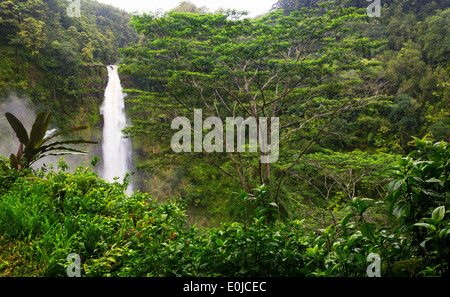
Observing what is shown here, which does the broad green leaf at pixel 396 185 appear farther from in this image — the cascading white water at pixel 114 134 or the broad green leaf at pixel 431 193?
the cascading white water at pixel 114 134

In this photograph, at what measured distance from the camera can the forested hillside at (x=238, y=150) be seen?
938 mm

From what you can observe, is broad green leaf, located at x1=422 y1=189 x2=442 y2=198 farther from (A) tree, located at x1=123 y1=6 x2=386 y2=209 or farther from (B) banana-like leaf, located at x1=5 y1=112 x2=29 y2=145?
(A) tree, located at x1=123 y1=6 x2=386 y2=209

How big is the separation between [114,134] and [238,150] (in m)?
9.02

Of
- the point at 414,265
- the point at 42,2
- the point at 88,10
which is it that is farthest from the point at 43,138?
the point at 88,10

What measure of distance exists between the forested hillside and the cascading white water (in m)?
0.62

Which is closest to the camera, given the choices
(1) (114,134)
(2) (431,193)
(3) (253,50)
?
(2) (431,193)

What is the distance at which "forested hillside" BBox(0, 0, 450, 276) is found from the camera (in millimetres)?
938

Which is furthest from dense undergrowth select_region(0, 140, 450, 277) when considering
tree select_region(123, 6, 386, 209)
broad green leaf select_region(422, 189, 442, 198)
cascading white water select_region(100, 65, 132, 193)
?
cascading white water select_region(100, 65, 132, 193)

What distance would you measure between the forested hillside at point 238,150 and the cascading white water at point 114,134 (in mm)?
620

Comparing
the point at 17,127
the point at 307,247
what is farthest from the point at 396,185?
the point at 17,127

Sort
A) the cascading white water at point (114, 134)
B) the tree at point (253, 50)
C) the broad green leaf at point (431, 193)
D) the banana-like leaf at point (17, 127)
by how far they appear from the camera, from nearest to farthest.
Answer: the broad green leaf at point (431, 193)
the banana-like leaf at point (17, 127)
the tree at point (253, 50)
the cascading white water at point (114, 134)

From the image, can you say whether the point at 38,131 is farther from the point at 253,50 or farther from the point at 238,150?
the point at 238,150

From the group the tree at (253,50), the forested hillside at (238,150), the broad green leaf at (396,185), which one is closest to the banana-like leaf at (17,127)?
the forested hillside at (238,150)

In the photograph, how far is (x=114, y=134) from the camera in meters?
12.8
